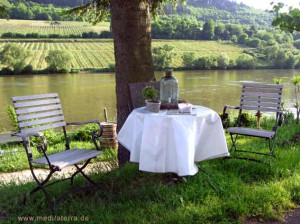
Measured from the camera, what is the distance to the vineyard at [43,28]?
6738 centimetres

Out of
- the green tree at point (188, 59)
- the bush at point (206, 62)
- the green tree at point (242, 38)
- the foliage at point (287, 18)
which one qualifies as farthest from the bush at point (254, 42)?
the foliage at point (287, 18)

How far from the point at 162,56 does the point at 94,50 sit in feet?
44.9

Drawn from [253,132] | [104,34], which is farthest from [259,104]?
[104,34]

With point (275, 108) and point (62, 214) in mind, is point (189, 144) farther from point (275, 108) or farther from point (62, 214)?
point (275, 108)

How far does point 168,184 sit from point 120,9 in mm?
2037

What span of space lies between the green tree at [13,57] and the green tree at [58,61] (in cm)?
378

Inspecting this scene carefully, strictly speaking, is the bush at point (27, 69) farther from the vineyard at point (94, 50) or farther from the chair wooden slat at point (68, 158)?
the chair wooden slat at point (68, 158)

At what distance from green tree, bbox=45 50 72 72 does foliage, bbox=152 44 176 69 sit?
1346cm

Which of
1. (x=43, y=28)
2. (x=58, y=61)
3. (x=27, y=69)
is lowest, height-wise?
(x=27, y=69)

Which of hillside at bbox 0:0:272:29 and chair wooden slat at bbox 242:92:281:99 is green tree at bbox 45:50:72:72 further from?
chair wooden slat at bbox 242:92:281:99

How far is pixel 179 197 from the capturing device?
9.91ft

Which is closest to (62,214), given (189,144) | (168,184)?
(168,184)

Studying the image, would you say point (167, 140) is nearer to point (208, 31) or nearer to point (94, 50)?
point (94, 50)

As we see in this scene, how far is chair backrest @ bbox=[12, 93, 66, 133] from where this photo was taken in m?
3.29
